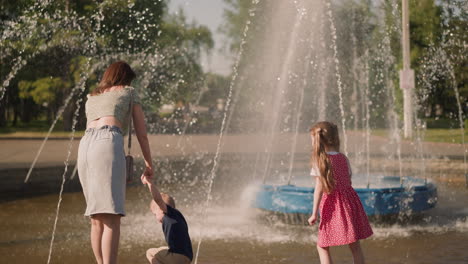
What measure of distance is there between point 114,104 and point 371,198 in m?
4.11

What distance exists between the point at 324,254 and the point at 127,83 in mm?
1850

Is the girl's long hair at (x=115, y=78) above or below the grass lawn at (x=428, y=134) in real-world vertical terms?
above

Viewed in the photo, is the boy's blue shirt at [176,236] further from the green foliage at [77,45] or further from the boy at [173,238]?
the green foliage at [77,45]

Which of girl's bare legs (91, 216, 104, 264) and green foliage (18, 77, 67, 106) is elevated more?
green foliage (18, 77, 67, 106)

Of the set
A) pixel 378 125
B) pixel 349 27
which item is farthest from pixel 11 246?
pixel 378 125

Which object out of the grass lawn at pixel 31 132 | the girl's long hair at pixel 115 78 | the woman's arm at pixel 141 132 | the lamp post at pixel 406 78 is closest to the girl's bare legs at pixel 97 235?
the woman's arm at pixel 141 132

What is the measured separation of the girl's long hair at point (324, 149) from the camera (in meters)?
4.82

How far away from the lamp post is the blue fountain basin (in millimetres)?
14067

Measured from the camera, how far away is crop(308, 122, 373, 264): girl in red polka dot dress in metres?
4.80

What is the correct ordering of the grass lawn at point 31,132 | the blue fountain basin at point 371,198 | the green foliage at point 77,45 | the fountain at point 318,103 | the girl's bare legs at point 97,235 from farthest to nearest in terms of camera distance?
the grass lawn at point 31,132 → the green foliage at point 77,45 → the fountain at point 318,103 → the blue fountain basin at point 371,198 → the girl's bare legs at point 97,235

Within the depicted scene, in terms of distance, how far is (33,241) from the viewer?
7238mm

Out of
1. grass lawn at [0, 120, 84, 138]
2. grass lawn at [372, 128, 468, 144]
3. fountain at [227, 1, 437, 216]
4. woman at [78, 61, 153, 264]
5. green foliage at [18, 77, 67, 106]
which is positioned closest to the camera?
woman at [78, 61, 153, 264]

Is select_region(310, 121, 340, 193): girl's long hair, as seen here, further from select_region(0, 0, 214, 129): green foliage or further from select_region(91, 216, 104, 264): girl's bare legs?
select_region(0, 0, 214, 129): green foliage

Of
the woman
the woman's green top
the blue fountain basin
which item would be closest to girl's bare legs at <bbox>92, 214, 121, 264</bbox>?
the woman
